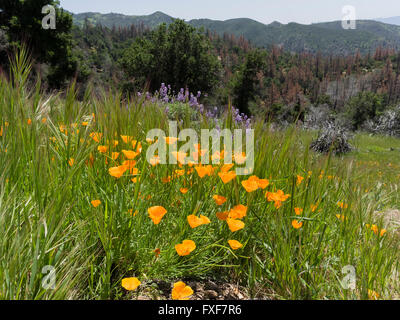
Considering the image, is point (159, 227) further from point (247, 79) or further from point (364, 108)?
point (364, 108)

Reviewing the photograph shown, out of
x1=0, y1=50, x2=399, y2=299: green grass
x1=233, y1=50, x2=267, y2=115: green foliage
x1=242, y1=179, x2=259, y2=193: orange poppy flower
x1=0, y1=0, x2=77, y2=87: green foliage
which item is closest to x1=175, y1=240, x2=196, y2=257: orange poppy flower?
x1=0, y1=50, x2=399, y2=299: green grass

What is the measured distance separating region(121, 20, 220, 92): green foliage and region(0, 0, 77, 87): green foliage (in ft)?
23.0

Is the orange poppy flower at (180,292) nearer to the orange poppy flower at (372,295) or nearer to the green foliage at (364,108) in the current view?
the orange poppy flower at (372,295)

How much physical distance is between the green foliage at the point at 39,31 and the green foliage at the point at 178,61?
7019 mm

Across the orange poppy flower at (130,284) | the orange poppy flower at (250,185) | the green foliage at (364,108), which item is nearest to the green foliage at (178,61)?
the green foliage at (364,108)

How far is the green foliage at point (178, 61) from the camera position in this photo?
1079 inches

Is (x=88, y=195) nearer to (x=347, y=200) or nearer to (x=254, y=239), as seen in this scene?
(x=254, y=239)

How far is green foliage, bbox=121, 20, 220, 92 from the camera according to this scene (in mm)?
27406

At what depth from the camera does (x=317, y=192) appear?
4.44ft

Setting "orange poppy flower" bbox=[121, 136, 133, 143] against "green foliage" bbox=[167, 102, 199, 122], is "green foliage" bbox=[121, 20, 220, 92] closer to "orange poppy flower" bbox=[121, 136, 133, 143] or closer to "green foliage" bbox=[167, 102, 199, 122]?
"green foliage" bbox=[167, 102, 199, 122]

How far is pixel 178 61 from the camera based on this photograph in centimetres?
2725

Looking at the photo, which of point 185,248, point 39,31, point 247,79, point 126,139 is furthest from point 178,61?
point 185,248
